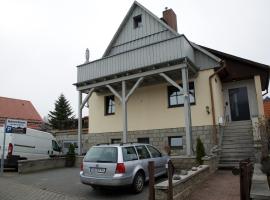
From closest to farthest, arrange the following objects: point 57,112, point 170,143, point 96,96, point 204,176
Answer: point 204,176 → point 170,143 → point 96,96 → point 57,112

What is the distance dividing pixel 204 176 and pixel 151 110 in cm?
713

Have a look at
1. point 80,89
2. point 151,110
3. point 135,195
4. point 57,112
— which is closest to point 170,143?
point 151,110

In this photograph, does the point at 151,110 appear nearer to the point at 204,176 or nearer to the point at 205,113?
the point at 205,113

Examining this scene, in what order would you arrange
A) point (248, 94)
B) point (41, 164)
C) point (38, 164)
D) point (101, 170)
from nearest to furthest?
point (101, 170), point (38, 164), point (41, 164), point (248, 94)

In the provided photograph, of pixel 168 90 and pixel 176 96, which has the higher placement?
pixel 168 90

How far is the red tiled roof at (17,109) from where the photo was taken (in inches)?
1369

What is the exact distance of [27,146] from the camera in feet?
51.8

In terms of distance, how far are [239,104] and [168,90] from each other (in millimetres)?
4634

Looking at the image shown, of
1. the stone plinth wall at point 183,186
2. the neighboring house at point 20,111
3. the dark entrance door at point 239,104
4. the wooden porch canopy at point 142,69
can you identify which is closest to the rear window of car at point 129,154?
the stone plinth wall at point 183,186

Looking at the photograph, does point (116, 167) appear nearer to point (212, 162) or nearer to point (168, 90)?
point (212, 162)

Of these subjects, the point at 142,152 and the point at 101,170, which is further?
the point at 142,152

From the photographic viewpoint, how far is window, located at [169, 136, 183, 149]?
15289mm

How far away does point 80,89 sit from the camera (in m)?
17.3

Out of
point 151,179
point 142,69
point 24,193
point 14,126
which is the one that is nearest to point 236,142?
point 142,69
